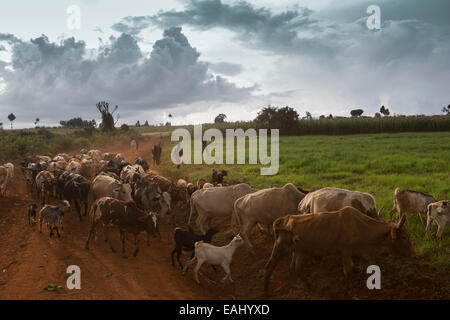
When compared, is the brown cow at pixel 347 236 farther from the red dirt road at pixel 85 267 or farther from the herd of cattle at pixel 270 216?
the red dirt road at pixel 85 267

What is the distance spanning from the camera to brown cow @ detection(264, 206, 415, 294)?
7.68 metres

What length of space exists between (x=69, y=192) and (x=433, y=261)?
13147 millimetres

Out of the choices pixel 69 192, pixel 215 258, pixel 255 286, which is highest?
pixel 69 192

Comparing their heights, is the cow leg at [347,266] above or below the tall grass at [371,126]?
below

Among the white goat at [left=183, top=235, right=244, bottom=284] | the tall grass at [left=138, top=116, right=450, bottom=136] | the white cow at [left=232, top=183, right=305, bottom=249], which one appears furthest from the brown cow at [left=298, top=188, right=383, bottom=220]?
the tall grass at [left=138, top=116, right=450, bottom=136]

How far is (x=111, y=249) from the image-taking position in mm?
11344

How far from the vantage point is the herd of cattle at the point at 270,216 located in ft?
25.5

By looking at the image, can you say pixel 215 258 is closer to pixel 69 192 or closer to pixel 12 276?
pixel 12 276

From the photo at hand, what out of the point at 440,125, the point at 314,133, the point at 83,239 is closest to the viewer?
the point at 83,239

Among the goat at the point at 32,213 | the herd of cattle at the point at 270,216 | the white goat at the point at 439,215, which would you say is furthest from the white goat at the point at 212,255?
the goat at the point at 32,213

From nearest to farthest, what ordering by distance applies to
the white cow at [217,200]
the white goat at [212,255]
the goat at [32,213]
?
1. the white goat at [212,255]
2. the white cow at [217,200]
3. the goat at [32,213]

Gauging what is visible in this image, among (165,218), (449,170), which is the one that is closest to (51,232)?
(165,218)

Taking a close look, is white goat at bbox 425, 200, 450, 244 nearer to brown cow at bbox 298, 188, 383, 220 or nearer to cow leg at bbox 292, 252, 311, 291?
brown cow at bbox 298, 188, 383, 220
